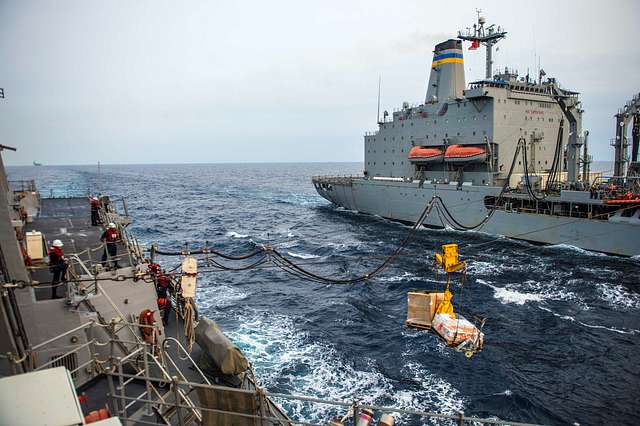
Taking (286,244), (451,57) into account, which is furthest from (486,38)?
(286,244)

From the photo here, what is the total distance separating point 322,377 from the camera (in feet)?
41.8

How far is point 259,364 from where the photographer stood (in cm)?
1348

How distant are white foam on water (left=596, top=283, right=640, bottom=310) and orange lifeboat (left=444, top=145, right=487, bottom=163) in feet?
45.8

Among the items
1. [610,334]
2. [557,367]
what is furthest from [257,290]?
[610,334]

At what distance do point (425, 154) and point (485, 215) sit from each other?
26.9 feet

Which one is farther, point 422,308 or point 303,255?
point 303,255

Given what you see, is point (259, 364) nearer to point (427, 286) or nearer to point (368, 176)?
point (427, 286)

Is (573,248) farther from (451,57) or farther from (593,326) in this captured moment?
(451,57)

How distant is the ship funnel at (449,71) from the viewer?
38.5 m

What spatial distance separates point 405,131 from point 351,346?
30.3 meters

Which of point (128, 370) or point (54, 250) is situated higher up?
point (54, 250)

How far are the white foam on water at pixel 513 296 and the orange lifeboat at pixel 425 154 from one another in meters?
17.4

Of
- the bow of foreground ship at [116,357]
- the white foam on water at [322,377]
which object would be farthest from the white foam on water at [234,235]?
the bow of foreground ship at [116,357]

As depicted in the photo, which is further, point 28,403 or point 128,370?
point 128,370
